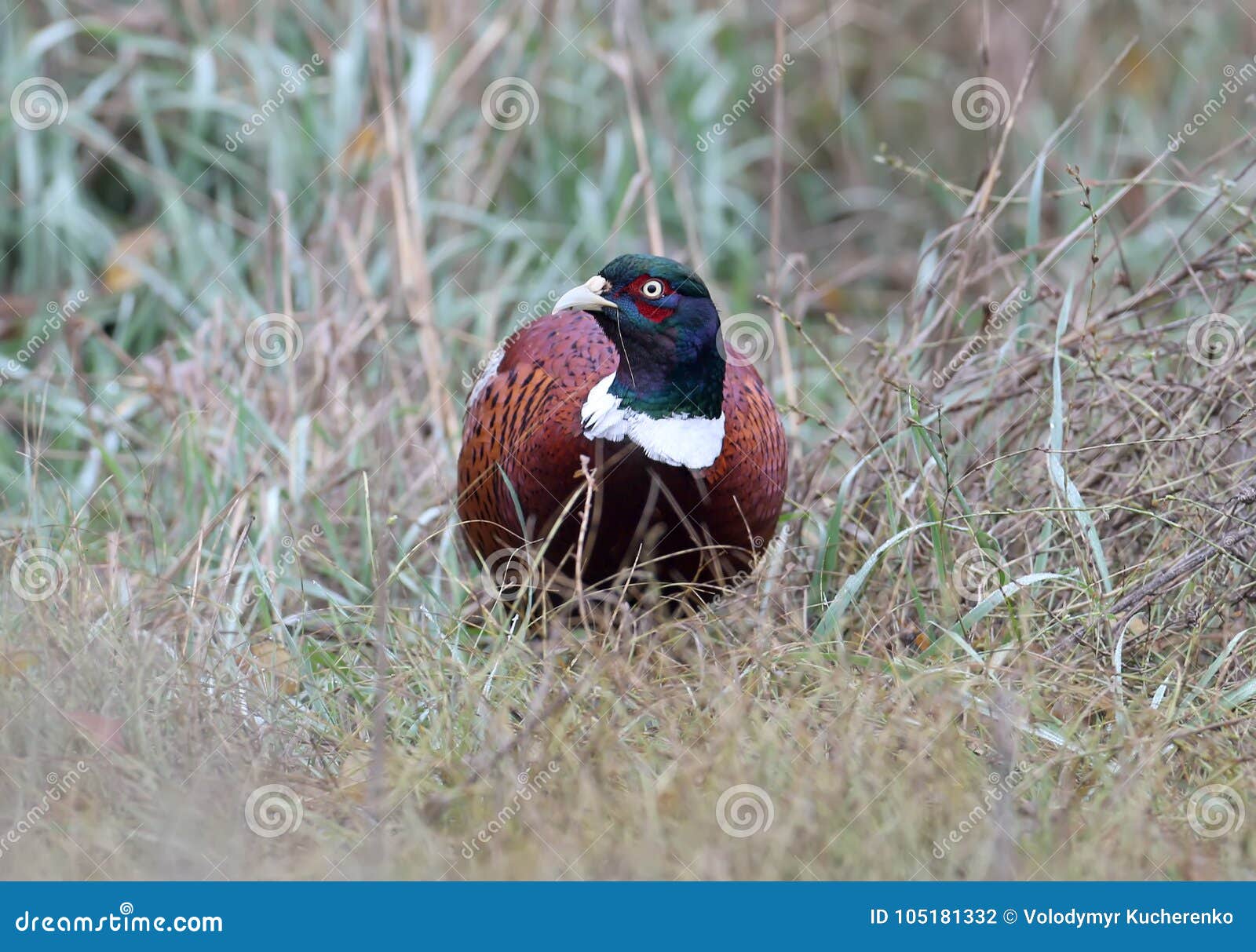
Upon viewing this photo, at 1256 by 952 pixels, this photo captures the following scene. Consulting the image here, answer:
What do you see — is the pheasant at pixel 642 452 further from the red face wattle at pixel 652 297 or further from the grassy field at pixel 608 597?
the grassy field at pixel 608 597

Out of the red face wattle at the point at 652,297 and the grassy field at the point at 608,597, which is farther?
the red face wattle at the point at 652,297

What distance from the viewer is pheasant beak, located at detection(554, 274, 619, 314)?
3125mm

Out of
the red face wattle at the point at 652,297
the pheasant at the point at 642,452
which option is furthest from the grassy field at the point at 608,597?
the red face wattle at the point at 652,297

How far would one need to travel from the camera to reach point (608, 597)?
3062 mm

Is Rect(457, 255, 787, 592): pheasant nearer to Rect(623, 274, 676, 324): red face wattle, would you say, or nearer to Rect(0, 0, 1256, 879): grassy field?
Rect(623, 274, 676, 324): red face wattle

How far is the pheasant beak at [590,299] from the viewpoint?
3.12 m

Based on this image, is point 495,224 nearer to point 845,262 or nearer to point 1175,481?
point 845,262

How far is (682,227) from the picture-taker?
6.03m

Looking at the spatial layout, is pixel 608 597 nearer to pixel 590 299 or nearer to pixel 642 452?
pixel 642 452

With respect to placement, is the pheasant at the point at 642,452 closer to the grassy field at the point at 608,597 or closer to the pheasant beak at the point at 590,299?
the pheasant beak at the point at 590,299

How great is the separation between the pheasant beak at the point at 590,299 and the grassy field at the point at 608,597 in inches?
18.6

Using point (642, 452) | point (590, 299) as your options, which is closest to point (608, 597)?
point (642, 452)

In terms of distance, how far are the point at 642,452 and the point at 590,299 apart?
1.16 feet

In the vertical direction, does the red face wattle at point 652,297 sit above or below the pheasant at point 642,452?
above
